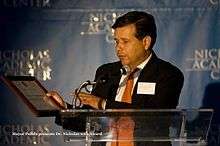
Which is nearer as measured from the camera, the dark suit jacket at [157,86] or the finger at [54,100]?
the finger at [54,100]

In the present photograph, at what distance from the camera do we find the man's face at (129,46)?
220 centimetres

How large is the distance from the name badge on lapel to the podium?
0.80 feet

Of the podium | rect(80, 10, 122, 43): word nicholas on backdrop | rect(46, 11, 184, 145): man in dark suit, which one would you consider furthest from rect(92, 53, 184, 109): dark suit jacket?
rect(80, 10, 122, 43): word nicholas on backdrop

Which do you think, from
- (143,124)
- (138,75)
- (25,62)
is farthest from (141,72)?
(25,62)

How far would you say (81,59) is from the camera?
3.30 meters

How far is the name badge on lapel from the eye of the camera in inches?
80.2

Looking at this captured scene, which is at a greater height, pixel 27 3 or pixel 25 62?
pixel 27 3

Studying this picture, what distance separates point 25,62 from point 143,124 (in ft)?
5.18

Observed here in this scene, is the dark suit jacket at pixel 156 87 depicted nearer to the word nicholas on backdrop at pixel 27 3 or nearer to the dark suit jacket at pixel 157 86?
the dark suit jacket at pixel 157 86

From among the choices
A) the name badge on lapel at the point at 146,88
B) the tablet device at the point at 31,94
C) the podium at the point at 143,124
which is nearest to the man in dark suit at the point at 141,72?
A: the name badge on lapel at the point at 146,88

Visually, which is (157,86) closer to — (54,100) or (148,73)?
(148,73)

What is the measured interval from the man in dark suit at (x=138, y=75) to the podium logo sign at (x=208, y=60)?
1003 mm

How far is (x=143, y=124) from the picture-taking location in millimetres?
1806

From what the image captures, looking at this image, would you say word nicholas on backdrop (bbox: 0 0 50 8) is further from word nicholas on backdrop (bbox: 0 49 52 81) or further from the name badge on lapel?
the name badge on lapel
